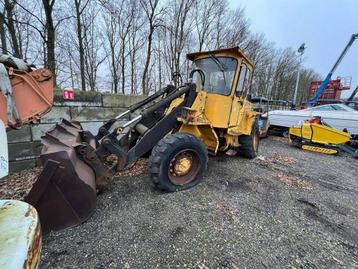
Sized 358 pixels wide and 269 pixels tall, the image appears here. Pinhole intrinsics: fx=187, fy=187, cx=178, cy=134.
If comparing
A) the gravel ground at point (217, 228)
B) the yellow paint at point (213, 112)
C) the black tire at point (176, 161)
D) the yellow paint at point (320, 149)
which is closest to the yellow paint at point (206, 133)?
the yellow paint at point (213, 112)

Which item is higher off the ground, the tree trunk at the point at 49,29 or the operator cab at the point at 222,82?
the tree trunk at the point at 49,29

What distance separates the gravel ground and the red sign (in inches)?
83.5

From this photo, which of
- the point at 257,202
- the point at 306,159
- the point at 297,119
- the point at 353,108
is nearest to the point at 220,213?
the point at 257,202

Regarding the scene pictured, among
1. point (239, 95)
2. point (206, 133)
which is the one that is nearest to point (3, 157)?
point (206, 133)

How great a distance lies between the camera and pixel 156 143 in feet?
9.93

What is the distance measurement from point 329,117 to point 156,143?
800 centimetres

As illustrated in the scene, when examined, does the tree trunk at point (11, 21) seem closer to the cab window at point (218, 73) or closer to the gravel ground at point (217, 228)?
the cab window at point (218, 73)

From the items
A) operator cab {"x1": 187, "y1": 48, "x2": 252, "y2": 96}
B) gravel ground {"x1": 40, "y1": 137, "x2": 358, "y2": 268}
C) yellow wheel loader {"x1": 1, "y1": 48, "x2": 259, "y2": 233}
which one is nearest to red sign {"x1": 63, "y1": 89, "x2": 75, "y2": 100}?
yellow wheel loader {"x1": 1, "y1": 48, "x2": 259, "y2": 233}

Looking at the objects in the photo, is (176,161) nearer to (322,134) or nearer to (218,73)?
(218,73)

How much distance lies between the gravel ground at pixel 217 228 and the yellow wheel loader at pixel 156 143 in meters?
0.29

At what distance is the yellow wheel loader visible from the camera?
77.4 inches

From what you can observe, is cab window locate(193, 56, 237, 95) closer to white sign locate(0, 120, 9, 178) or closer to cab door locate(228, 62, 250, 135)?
cab door locate(228, 62, 250, 135)

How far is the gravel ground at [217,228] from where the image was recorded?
184 cm

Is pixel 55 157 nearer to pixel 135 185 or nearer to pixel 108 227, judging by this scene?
pixel 108 227
